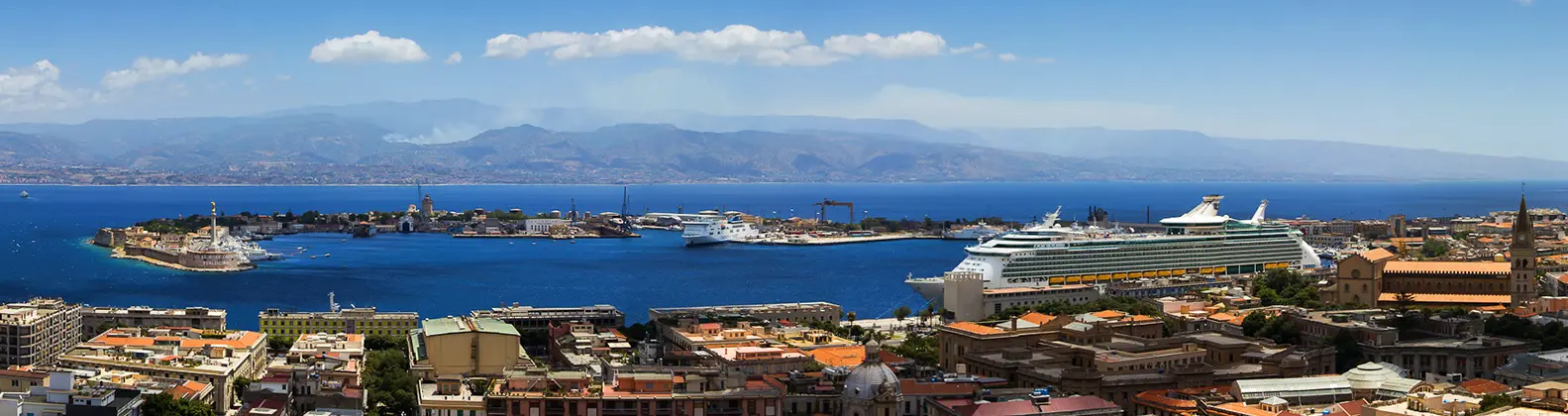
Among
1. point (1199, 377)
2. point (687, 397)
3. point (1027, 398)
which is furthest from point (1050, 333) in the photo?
point (687, 397)

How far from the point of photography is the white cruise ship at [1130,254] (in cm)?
4978

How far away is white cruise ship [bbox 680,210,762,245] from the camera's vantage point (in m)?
86.5

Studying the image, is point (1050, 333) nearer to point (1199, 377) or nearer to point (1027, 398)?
point (1199, 377)

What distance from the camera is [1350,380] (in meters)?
23.7

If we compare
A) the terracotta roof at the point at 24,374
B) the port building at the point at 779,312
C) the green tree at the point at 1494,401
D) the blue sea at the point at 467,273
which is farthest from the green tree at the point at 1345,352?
the terracotta roof at the point at 24,374

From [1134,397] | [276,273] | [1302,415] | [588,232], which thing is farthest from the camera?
[588,232]

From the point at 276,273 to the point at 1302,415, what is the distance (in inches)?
1868

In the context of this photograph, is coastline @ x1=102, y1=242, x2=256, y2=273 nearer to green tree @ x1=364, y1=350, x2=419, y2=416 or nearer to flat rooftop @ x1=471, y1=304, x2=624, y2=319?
flat rooftop @ x1=471, y1=304, x2=624, y2=319

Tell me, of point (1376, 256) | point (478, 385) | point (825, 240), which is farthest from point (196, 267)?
point (478, 385)

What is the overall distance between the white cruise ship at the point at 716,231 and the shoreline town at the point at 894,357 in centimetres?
4367

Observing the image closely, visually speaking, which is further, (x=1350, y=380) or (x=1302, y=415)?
(x=1350, y=380)

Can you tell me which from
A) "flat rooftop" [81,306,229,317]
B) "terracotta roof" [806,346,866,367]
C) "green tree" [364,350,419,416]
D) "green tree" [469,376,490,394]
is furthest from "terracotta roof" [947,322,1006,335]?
"flat rooftop" [81,306,229,317]

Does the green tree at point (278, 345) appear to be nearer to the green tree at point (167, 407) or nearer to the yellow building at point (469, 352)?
the yellow building at point (469, 352)

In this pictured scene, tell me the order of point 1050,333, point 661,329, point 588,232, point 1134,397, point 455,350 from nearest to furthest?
point 1134,397
point 455,350
point 1050,333
point 661,329
point 588,232
